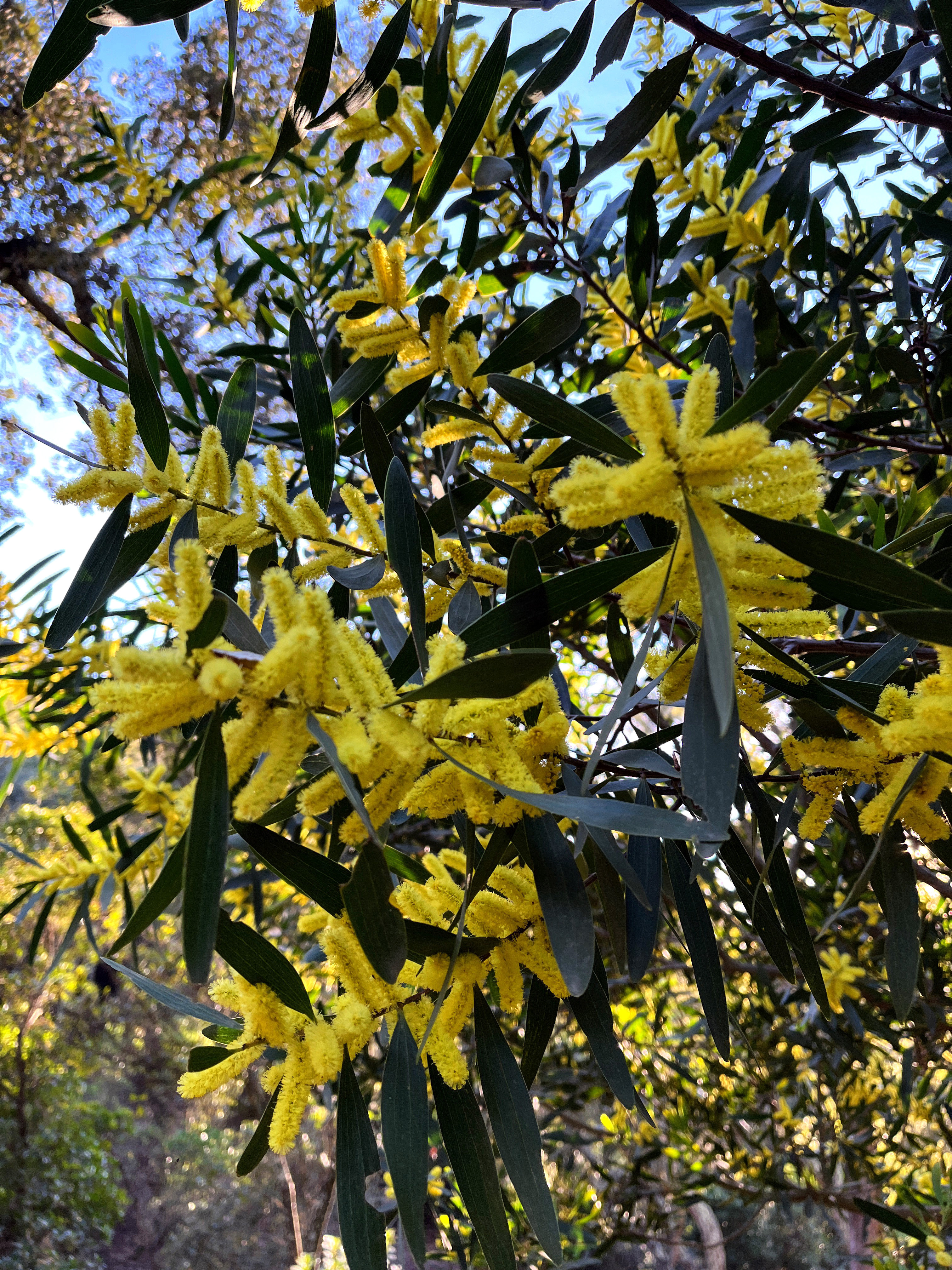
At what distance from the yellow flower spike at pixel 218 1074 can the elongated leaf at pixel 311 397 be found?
1.92 ft

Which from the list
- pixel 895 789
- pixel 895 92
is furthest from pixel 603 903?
pixel 895 92

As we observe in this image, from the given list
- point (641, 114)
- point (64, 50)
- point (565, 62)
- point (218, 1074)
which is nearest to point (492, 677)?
point (218, 1074)

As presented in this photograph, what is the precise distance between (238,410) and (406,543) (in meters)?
0.37

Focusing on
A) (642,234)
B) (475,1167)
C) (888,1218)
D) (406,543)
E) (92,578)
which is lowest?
(888,1218)

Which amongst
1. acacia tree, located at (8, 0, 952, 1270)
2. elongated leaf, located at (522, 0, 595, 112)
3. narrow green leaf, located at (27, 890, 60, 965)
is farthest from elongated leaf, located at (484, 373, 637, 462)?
narrow green leaf, located at (27, 890, 60, 965)

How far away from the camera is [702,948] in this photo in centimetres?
76

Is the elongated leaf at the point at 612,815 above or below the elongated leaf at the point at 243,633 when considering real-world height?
below

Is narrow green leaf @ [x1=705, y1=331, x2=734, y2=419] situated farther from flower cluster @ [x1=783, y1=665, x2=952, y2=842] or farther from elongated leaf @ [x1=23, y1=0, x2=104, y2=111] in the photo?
elongated leaf @ [x1=23, y1=0, x2=104, y2=111]

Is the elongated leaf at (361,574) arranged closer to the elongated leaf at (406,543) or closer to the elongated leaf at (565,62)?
the elongated leaf at (406,543)

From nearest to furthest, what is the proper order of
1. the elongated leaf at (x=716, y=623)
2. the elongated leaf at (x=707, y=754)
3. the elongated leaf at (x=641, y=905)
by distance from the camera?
the elongated leaf at (x=716, y=623) < the elongated leaf at (x=707, y=754) < the elongated leaf at (x=641, y=905)

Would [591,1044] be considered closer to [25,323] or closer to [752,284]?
[752,284]

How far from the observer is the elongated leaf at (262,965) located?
625mm

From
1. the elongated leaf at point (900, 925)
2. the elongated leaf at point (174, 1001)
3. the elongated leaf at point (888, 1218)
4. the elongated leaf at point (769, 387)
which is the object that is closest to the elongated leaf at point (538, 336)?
the elongated leaf at point (769, 387)

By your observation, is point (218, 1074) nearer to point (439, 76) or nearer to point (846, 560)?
point (846, 560)
